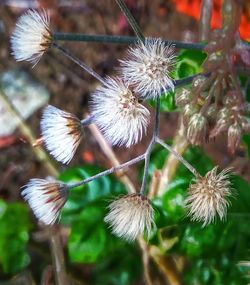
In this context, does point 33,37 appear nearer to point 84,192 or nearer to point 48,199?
point 48,199

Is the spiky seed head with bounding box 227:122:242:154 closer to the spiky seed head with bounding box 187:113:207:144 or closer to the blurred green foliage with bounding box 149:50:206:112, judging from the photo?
the spiky seed head with bounding box 187:113:207:144

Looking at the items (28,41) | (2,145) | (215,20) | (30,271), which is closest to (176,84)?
(28,41)

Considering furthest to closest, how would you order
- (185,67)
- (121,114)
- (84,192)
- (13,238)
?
1. (13,238)
2. (84,192)
3. (185,67)
4. (121,114)

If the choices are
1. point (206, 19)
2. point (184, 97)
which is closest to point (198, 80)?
point (184, 97)

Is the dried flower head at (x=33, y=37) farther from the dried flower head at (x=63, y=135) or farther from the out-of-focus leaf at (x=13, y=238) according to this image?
the out-of-focus leaf at (x=13, y=238)

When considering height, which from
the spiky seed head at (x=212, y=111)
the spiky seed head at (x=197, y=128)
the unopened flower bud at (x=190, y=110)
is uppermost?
the unopened flower bud at (x=190, y=110)

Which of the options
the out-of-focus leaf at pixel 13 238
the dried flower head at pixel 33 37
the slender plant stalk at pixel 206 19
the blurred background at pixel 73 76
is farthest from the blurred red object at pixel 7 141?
the dried flower head at pixel 33 37
